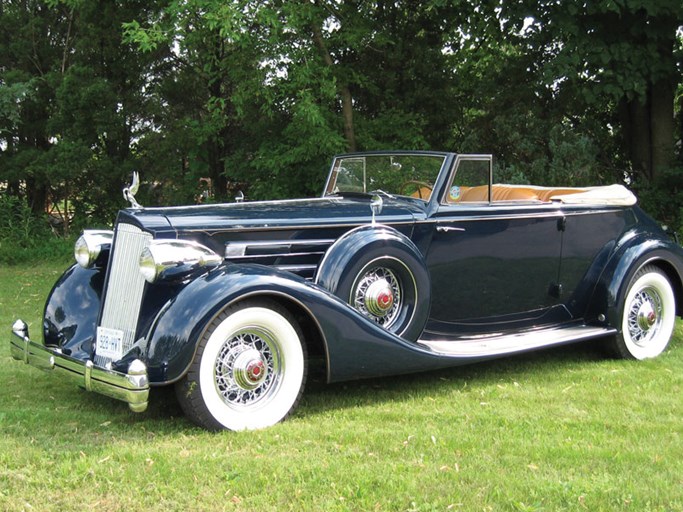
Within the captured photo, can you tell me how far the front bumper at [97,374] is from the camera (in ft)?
12.6

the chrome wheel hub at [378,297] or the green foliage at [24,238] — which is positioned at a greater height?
the chrome wheel hub at [378,297]

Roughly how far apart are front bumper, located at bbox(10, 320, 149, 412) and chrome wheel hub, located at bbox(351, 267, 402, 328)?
1527mm

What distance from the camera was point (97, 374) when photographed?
158 inches

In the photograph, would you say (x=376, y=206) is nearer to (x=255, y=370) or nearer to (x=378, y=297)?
(x=378, y=297)

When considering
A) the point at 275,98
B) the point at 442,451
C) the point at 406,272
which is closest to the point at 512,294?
the point at 406,272

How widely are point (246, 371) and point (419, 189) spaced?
2184 millimetres

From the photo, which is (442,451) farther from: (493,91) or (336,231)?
(493,91)

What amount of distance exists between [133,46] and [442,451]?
12766 millimetres

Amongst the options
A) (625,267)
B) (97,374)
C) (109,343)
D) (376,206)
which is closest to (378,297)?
(376,206)

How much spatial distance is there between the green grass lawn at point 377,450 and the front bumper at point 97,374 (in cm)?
26

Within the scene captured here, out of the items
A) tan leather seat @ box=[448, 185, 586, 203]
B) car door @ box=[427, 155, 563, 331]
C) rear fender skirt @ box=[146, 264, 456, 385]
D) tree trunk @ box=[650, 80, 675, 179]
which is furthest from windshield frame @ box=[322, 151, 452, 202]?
tree trunk @ box=[650, 80, 675, 179]

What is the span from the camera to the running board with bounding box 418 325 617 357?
5.09m

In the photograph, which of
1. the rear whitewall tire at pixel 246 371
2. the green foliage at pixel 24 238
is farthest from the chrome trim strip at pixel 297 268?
the green foliage at pixel 24 238

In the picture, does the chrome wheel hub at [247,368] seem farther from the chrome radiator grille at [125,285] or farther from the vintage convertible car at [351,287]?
the chrome radiator grille at [125,285]
